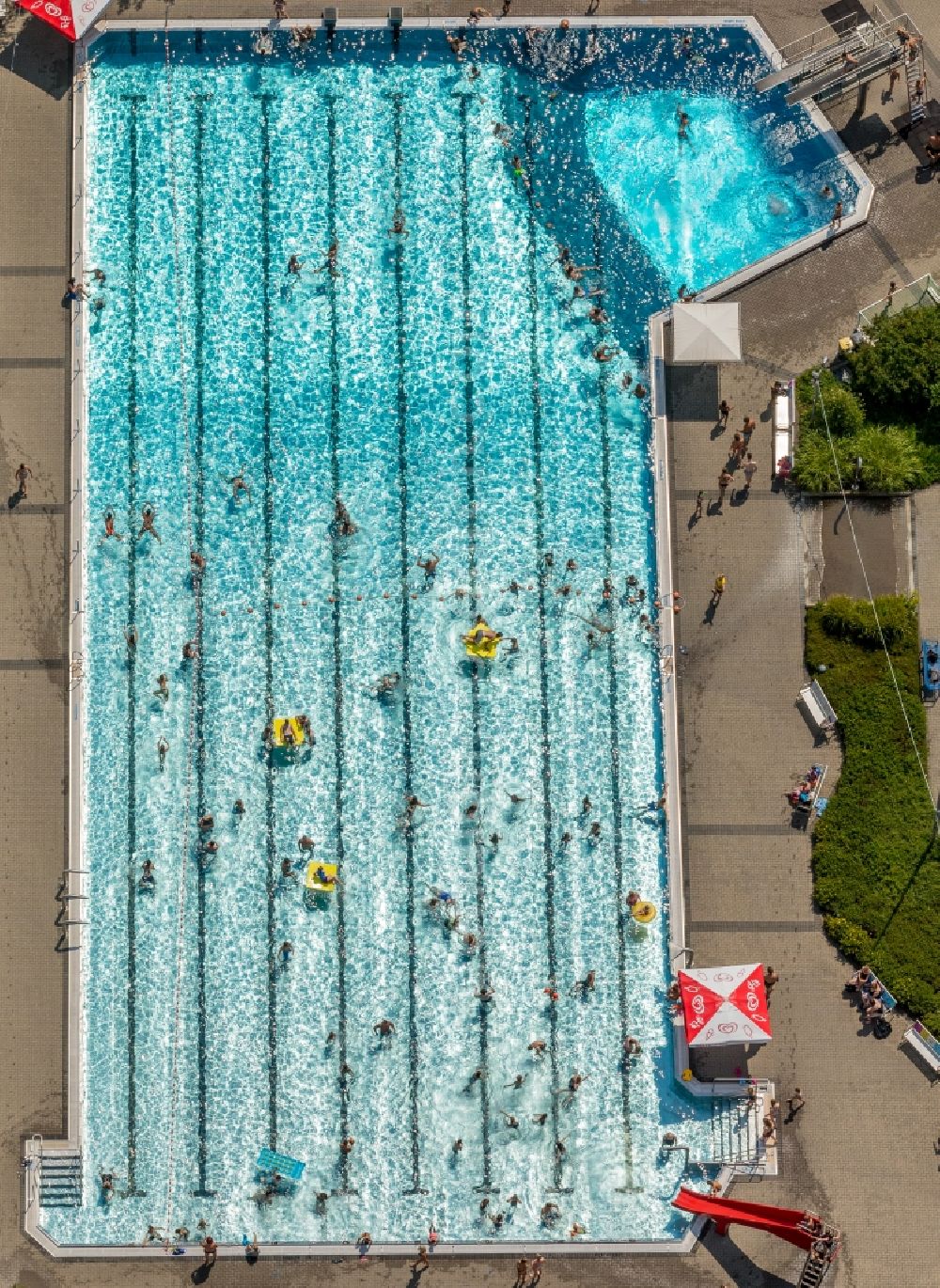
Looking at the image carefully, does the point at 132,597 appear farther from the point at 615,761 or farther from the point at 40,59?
the point at 40,59

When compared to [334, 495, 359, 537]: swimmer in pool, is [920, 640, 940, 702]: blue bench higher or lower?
lower

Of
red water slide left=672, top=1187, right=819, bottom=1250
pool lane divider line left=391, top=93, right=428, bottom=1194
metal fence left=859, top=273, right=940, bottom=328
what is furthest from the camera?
metal fence left=859, top=273, right=940, bottom=328

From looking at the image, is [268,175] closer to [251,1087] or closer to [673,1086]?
[251,1087]

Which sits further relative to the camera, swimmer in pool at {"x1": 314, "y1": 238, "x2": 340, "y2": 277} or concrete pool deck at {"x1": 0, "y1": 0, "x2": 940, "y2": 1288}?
swimmer in pool at {"x1": 314, "y1": 238, "x2": 340, "y2": 277}

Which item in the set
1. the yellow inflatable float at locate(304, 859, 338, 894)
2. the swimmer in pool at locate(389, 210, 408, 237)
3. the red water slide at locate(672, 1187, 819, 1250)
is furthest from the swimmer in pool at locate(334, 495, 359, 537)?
the red water slide at locate(672, 1187, 819, 1250)

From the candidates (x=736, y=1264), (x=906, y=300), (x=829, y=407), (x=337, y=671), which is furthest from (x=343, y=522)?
(x=736, y=1264)

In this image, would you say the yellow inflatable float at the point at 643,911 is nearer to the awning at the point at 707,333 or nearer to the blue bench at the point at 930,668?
the blue bench at the point at 930,668

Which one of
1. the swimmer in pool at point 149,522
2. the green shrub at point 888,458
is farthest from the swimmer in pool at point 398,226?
the green shrub at point 888,458

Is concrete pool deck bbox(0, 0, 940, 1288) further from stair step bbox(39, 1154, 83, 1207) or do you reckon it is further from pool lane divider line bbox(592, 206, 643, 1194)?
pool lane divider line bbox(592, 206, 643, 1194)
